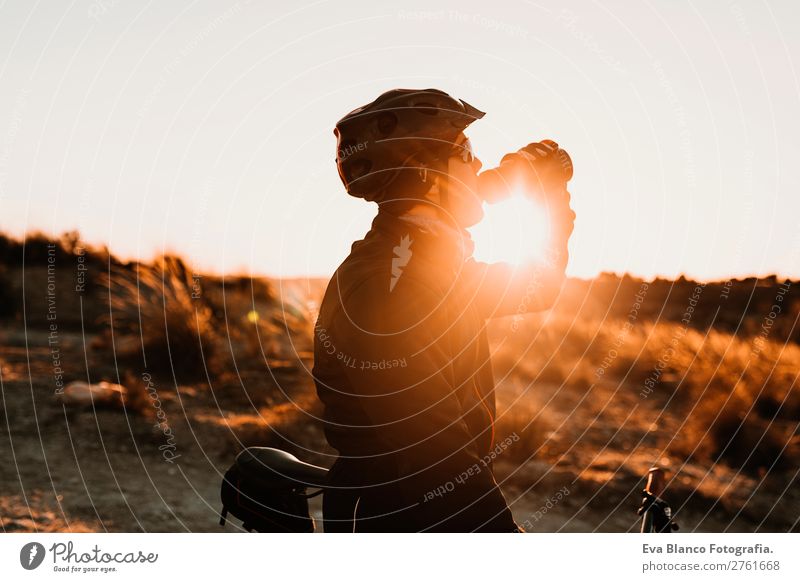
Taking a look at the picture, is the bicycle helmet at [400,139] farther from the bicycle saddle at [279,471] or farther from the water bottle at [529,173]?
the bicycle saddle at [279,471]

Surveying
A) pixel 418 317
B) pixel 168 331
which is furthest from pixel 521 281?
pixel 168 331

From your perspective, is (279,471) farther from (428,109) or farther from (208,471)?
(208,471)

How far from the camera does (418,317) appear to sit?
224cm

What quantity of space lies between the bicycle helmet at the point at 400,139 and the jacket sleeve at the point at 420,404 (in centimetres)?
48

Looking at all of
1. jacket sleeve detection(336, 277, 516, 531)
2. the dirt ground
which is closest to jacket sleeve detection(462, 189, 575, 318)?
jacket sleeve detection(336, 277, 516, 531)

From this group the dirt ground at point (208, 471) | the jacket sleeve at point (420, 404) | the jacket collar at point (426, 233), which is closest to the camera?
the jacket sleeve at point (420, 404)

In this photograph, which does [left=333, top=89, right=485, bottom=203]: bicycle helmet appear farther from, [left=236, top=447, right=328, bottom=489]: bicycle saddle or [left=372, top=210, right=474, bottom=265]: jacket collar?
[left=236, top=447, right=328, bottom=489]: bicycle saddle

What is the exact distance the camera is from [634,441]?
11.2m

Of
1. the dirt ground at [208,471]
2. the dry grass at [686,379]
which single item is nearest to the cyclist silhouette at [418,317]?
the dirt ground at [208,471]

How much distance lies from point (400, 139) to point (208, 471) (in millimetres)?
7671

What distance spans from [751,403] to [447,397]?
33.8 ft

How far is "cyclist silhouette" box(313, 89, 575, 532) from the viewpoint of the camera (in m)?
2.24

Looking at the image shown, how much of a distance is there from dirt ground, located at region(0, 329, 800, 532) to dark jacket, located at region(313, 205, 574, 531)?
5.95m

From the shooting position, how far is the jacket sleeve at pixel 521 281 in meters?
2.54
